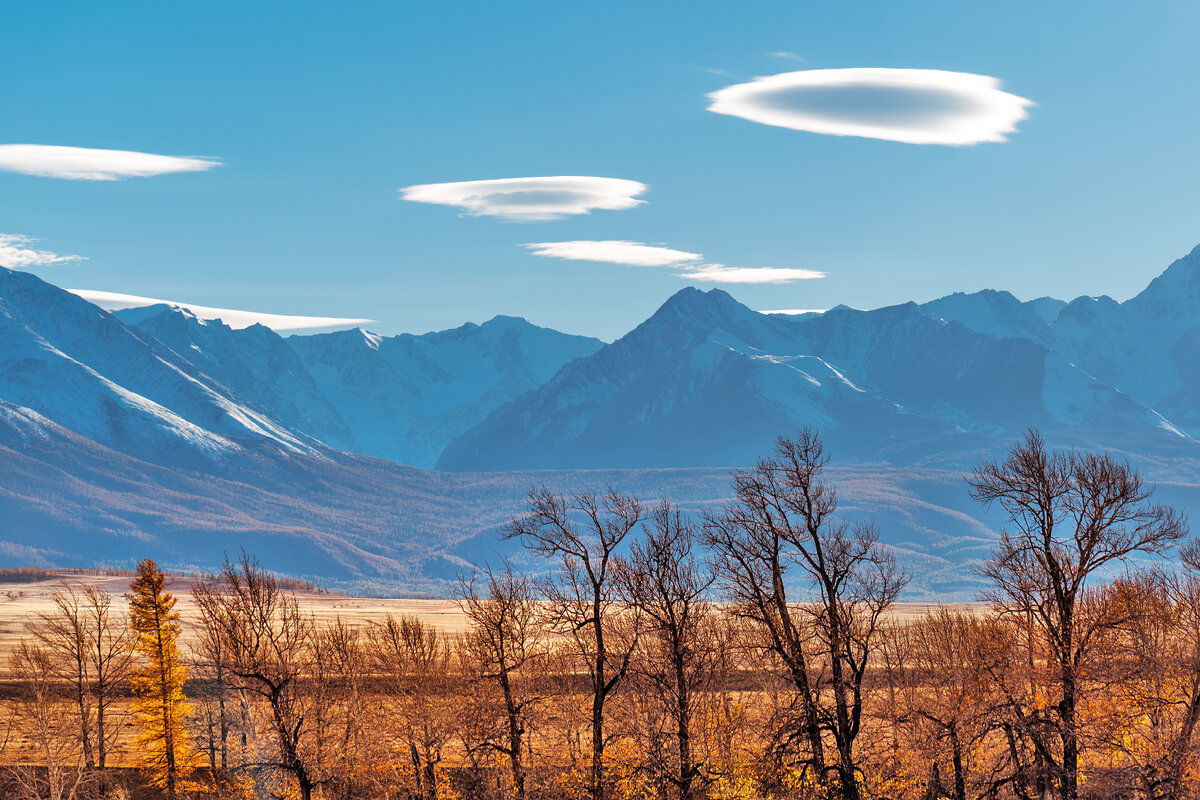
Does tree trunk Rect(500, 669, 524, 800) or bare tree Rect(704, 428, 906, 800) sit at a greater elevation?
bare tree Rect(704, 428, 906, 800)

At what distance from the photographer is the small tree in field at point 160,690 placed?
94.8 m

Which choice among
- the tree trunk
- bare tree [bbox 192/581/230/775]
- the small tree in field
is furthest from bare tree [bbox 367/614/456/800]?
the small tree in field

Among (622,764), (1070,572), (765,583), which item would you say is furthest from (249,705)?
(1070,572)

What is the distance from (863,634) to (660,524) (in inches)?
618

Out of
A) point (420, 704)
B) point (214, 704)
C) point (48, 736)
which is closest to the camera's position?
point (48, 736)

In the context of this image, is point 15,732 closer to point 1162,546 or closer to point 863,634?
point 863,634

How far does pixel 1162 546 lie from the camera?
69.8m

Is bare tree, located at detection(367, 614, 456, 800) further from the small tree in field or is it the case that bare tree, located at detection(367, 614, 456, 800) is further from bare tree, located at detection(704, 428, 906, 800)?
bare tree, located at detection(704, 428, 906, 800)

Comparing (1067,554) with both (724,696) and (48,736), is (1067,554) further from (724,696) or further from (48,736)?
(48,736)

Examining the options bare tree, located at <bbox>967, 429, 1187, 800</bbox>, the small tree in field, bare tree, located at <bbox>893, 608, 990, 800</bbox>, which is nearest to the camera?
bare tree, located at <bbox>967, 429, 1187, 800</bbox>

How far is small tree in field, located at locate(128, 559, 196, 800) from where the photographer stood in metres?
94.8

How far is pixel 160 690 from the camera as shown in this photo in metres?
95.8

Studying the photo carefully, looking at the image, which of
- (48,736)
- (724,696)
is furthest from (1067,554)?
(48,736)

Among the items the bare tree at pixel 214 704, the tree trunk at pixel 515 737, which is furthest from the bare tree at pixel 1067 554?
the bare tree at pixel 214 704
